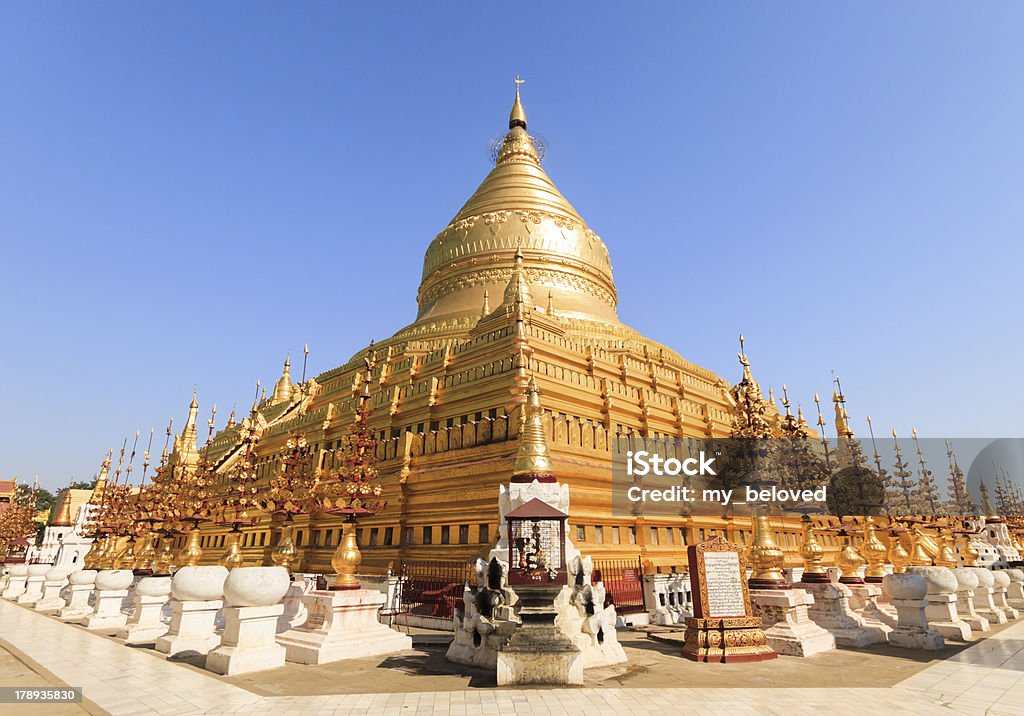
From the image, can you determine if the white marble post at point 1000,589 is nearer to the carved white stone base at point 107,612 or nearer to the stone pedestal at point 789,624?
the stone pedestal at point 789,624

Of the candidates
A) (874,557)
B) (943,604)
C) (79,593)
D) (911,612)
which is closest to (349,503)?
(79,593)

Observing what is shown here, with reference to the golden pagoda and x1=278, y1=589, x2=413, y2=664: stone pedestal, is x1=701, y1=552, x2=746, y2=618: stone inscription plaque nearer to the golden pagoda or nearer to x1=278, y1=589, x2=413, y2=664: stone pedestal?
the golden pagoda

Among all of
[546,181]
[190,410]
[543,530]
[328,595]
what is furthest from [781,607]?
[190,410]

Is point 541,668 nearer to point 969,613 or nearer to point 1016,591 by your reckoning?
point 969,613

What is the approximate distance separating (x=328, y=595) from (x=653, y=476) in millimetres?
13852

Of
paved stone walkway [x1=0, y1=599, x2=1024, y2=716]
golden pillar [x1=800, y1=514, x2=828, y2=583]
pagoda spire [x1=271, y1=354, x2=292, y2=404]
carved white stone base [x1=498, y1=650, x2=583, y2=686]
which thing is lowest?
paved stone walkway [x1=0, y1=599, x2=1024, y2=716]

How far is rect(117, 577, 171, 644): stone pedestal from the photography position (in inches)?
508

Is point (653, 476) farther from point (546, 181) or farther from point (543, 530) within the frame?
point (546, 181)

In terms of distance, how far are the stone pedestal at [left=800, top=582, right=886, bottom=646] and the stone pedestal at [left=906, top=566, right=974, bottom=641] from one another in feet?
5.09

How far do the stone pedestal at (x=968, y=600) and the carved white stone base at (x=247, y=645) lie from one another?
52.3 feet

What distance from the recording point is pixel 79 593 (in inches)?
724

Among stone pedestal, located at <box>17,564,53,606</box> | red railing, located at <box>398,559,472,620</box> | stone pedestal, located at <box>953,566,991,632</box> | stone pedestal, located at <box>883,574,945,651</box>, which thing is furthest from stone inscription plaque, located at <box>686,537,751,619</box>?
stone pedestal, located at <box>17,564,53,606</box>

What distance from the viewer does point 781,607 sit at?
12.0 metres

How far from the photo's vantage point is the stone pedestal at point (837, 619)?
12.7 m
